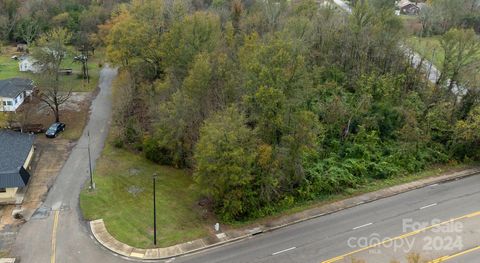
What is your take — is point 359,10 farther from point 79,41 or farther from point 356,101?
point 79,41

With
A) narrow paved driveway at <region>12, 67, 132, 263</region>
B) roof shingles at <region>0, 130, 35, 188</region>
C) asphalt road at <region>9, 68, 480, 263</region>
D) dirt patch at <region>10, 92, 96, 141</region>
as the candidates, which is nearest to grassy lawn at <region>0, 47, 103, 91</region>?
dirt patch at <region>10, 92, 96, 141</region>

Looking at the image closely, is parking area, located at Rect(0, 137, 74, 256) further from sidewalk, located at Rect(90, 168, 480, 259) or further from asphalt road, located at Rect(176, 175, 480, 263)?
asphalt road, located at Rect(176, 175, 480, 263)

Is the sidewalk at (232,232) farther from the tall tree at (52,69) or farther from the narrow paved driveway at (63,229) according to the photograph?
the tall tree at (52,69)

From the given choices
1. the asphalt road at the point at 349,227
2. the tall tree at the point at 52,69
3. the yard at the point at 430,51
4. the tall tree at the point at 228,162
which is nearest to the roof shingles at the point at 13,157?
the tall tree at the point at 52,69

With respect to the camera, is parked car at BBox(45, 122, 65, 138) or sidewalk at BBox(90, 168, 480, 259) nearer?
sidewalk at BBox(90, 168, 480, 259)

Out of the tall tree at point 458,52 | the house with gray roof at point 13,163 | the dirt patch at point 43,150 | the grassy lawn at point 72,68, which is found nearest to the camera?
the dirt patch at point 43,150

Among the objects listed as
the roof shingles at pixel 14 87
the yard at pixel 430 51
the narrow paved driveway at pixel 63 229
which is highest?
the yard at pixel 430 51

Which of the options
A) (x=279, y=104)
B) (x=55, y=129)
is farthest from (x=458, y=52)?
(x=55, y=129)
